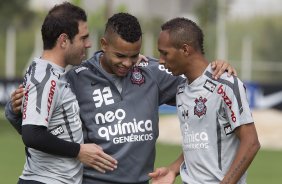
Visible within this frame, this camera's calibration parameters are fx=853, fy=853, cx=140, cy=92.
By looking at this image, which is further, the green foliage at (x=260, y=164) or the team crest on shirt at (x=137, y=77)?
the green foliage at (x=260, y=164)

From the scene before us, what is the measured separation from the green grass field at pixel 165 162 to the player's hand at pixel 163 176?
6.71 m

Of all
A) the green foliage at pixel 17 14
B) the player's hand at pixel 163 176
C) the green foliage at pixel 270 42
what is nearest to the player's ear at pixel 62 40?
the player's hand at pixel 163 176

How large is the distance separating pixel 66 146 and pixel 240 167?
1194mm

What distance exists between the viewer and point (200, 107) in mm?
5926

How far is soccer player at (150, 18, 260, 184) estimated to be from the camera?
18.9 feet

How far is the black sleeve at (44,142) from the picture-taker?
5.76 meters

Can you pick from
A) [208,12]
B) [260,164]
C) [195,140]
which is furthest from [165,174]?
[208,12]

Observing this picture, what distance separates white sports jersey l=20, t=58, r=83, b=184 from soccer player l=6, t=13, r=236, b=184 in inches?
8.4

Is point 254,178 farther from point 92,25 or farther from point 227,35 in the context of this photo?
point 227,35

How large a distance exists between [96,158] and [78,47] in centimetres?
80

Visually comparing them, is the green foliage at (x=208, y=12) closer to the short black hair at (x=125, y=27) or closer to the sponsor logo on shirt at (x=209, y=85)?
the short black hair at (x=125, y=27)

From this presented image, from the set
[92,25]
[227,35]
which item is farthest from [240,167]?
[227,35]

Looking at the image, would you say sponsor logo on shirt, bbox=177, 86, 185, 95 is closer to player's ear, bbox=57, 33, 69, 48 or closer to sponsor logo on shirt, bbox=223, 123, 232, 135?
sponsor logo on shirt, bbox=223, 123, 232, 135

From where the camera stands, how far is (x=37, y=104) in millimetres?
5777
